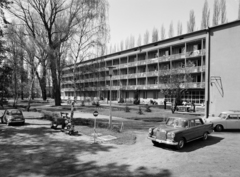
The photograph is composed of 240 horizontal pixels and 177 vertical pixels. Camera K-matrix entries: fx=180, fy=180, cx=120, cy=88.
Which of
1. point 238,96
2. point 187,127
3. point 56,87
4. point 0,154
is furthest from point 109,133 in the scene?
point 56,87

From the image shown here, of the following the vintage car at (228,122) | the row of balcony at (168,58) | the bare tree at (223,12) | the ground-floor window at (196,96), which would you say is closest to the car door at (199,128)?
the vintage car at (228,122)

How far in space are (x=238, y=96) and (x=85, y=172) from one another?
657 inches

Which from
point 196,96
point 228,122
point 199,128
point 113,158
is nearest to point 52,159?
point 113,158

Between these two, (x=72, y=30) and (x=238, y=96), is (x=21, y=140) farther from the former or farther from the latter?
(x=238, y=96)

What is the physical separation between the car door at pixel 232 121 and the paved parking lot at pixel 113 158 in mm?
2495

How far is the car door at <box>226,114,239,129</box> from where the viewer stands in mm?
13172

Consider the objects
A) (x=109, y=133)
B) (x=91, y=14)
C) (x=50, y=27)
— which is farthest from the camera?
(x=50, y=27)

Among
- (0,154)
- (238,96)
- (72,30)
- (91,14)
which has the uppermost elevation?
(91,14)

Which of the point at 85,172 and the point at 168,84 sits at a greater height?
the point at 168,84

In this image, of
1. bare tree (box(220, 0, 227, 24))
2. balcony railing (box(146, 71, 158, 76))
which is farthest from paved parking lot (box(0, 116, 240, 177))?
bare tree (box(220, 0, 227, 24))

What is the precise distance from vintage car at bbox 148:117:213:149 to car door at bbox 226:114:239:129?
4.00 meters

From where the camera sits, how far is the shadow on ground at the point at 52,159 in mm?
6227

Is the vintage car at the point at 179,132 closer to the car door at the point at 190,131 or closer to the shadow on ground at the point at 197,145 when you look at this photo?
the car door at the point at 190,131

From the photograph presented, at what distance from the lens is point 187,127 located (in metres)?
9.29
